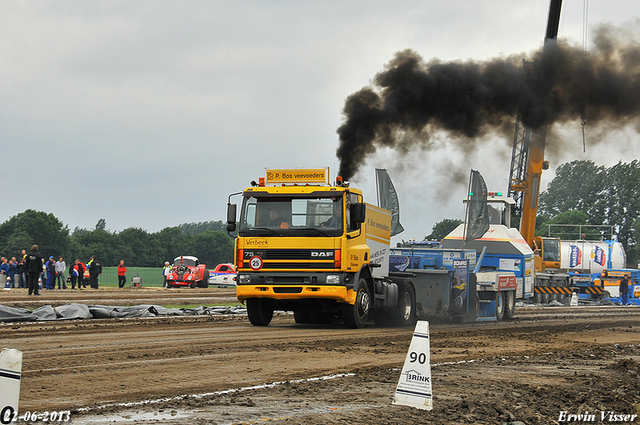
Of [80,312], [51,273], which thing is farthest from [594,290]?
[80,312]

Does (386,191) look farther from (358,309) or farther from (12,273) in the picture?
(12,273)

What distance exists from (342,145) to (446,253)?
4.72 meters

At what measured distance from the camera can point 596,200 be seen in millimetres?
116000

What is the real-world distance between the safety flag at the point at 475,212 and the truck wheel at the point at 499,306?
2.23m

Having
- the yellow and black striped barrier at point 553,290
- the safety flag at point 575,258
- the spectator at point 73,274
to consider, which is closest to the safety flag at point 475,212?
the yellow and black striped barrier at point 553,290

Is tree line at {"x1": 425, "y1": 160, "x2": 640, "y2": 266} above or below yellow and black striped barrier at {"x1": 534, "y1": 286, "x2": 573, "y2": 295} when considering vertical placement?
above

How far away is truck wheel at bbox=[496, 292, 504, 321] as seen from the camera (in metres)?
20.7

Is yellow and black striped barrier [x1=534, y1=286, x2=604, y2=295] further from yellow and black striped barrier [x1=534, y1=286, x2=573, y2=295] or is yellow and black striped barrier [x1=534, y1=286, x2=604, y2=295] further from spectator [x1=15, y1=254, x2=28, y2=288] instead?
spectator [x1=15, y1=254, x2=28, y2=288]

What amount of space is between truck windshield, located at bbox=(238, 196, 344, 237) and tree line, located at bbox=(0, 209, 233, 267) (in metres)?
85.5

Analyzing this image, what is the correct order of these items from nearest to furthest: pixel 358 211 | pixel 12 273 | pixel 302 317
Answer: pixel 358 211 < pixel 302 317 < pixel 12 273

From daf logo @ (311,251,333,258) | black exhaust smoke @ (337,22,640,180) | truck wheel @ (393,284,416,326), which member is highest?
black exhaust smoke @ (337,22,640,180)

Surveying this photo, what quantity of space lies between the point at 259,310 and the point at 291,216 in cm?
264

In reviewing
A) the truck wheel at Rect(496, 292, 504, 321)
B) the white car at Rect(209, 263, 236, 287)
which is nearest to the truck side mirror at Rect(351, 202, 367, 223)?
the truck wheel at Rect(496, 292, 504, 321)

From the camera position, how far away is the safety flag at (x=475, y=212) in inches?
882
